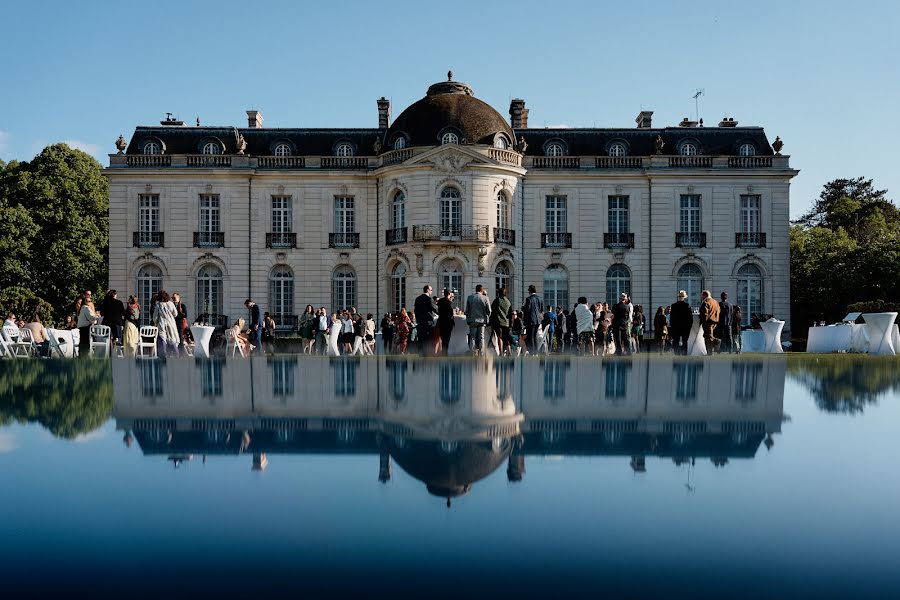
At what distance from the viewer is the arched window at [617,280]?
1550 inches

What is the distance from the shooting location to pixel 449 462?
441cm

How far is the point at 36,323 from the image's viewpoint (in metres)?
21.1

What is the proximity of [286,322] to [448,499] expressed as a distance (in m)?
35.9

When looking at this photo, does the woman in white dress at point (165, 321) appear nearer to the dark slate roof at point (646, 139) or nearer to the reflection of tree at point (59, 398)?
→ the reflection of tree at point (59, 398)

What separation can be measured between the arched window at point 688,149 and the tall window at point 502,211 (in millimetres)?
8758

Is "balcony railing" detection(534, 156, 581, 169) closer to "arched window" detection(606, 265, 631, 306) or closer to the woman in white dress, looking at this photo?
"arched window" detection(606, 265, 631, 306)

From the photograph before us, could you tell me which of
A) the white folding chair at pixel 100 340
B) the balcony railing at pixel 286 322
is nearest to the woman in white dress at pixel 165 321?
the white folding chair at pixel 100 340

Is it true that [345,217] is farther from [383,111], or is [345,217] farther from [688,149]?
[688,149]

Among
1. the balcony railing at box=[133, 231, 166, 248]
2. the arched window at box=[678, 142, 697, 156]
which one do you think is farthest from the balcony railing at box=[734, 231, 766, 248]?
the balcony railing at box=[133, 231, 166, 248]

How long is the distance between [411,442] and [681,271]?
3603cm

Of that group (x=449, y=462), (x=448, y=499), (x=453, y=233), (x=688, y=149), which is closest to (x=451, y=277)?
(x=453, y=233)

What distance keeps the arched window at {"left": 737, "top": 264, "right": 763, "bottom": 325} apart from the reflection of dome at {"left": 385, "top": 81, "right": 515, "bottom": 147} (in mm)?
12160

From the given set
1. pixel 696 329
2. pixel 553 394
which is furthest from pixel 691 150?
pixel 553 394

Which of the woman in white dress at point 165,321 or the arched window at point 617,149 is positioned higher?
the arched window at point 617,149
